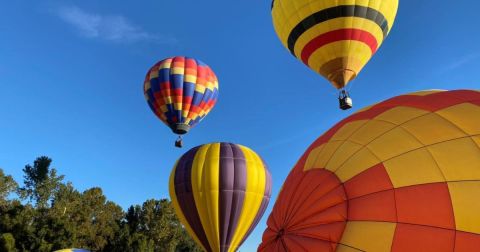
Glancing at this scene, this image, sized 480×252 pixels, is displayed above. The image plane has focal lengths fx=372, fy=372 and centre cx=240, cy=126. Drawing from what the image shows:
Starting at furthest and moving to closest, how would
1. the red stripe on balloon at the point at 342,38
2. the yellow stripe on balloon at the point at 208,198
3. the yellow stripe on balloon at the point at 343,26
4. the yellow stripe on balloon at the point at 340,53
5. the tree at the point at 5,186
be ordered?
the tree at the point at 5,186 → the yellow stripe on balloon at the point at 208,198 → the yellow stripe on balloon at the point at 340,53 → the red stripe on balloon at the point at 342,38 → the yellow stripe on balloon at the point at 343,26

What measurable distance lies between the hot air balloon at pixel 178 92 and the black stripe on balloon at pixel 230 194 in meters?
7.02

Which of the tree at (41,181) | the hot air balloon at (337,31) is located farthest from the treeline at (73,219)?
the hot air balloon at (337,31)

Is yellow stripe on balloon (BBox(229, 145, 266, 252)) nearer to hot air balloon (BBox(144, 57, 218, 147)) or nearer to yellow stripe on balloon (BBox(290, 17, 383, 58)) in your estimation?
hot air balloon (BBox(144, 57, 218, 147))

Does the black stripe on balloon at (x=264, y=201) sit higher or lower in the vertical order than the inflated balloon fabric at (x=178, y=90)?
lower

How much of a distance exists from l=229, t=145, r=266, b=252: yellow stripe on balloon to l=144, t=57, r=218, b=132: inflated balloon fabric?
22.8 ft

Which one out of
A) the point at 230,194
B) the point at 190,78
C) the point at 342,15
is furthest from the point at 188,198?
the point at 342,15

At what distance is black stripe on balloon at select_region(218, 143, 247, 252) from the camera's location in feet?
62.8

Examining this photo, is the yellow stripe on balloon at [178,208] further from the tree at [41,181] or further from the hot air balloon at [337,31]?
the tree at [41,181]

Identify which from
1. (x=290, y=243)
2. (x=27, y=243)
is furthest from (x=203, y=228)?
(x=27, y=243)

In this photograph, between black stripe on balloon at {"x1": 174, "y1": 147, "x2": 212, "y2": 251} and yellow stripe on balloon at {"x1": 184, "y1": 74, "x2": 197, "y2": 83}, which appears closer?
black stripe on balloon at {"x1": 174, "y1": 147, "x2": 212, "y2": 251}

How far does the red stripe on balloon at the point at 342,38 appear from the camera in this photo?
16.1 m

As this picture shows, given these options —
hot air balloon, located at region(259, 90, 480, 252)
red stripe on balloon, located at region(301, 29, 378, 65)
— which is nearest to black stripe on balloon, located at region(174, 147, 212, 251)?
red stripe on balloon, located at region(301, 29, 378, 65)

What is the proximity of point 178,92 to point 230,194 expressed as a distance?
951cm

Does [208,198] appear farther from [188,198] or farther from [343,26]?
[343,26]
